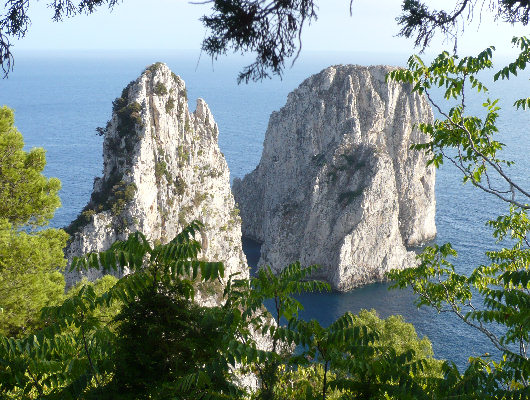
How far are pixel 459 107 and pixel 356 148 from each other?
8156cm

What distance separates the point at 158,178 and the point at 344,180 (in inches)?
1699

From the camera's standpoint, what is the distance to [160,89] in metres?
56.4

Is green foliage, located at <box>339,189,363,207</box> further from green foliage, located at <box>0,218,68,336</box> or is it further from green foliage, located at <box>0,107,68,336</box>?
green foliage, located at <box>0,218,68,336</box>

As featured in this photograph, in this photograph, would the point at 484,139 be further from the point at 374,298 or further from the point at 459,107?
the point at 374,298

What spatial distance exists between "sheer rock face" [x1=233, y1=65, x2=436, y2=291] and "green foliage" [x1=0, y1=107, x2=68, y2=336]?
217 ft

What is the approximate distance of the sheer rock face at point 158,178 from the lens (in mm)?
48938

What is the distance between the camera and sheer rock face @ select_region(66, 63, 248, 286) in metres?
48.9

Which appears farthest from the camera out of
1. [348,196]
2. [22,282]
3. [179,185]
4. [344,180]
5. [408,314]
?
[344,180]

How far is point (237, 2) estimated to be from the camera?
663 centimetres

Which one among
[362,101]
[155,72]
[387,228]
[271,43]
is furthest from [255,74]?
[362,101]

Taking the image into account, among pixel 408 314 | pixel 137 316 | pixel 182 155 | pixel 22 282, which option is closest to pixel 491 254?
pixel 137 316

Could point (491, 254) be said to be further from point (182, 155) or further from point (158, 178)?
point (182, 155)

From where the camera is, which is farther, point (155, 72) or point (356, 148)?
point (356, 148)

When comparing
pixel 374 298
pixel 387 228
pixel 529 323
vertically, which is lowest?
pixel 374 298
